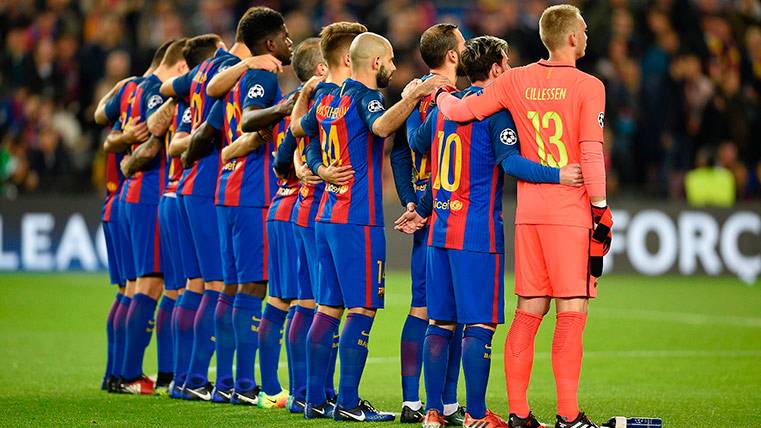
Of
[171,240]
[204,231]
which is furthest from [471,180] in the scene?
[171,240]

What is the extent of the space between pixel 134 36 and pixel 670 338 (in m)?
11.8

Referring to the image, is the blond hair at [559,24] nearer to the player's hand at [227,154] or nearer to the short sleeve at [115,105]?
the player's hand at [227,154]

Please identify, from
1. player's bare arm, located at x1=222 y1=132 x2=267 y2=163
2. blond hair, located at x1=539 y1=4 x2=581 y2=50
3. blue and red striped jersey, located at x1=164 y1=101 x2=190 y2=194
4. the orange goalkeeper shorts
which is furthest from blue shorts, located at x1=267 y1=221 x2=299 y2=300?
→ blond hair, located at x1=539 y1=4 x2=581 y2=50

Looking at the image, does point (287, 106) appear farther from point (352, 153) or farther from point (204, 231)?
point (204, 231)

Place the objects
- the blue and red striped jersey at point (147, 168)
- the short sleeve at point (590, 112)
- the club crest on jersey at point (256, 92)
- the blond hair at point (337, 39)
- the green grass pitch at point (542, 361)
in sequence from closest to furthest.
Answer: the short sleeve at point (590, 112) < the blond hair at point (337, 39) < the green grass pitch at point (542, 361) < the club crest on jersey at point (256, 92) < the blue and red striped jersey at point (147, 168)

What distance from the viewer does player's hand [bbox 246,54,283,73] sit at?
30.3 ft

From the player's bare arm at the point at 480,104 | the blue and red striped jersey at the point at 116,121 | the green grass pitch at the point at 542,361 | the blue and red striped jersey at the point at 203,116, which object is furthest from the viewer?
the blue and red striped jersey at the point at 116,121

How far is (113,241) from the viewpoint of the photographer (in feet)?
35.0

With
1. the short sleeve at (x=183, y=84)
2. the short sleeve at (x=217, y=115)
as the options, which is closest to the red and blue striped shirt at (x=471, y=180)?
the short sleeve at (x=217, y=115)

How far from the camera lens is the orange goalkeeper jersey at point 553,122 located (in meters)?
7.36

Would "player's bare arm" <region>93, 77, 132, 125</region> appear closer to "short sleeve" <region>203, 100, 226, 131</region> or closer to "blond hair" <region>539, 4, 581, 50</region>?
"short sleeve" <region>203, 100, 226, 131</region>

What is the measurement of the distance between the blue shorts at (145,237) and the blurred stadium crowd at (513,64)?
10599 mm

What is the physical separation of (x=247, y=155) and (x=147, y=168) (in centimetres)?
132

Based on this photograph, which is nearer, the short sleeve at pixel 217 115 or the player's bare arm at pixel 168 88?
the short sleeve at pixel 217 115
